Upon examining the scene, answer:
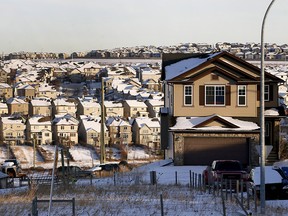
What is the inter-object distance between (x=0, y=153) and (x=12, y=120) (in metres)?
24.0

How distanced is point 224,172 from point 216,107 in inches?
533

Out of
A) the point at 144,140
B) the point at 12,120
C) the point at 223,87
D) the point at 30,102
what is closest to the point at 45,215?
A: the point at 223,87

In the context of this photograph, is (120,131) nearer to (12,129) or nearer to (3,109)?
(12,129)

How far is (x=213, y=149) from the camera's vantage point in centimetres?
3934

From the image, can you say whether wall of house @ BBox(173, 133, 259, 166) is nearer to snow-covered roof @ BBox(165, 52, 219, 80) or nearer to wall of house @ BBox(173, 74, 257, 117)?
wall of house @ BBox(173, 74, 257, 117)

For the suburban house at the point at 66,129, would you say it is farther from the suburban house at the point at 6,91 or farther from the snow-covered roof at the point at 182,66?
the snow-covered roof at the point at 182,66

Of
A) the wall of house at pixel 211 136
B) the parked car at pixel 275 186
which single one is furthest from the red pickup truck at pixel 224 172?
the wall of house at pixel 211 136

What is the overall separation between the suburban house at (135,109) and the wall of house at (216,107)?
316ft

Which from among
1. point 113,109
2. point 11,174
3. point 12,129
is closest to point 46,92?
point 113,109

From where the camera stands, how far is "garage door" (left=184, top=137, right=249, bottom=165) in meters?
39.2

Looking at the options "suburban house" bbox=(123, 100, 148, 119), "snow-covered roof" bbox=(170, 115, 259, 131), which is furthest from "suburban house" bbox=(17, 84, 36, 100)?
"snow-covered roof" bbox=(170, 115, 259, 131)

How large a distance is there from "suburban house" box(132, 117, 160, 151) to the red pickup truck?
80903 millimetres

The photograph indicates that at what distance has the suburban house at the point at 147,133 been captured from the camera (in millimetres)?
111588

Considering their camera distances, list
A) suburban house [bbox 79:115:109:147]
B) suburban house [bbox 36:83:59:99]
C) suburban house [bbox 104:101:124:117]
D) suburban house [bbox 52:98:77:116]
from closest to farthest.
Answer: suburban house [bbox 79:115:109:147] → suburban house [bbox 104:101:124:117] → suburban house [bbox 52:98:77:116] → suburban house [bbox 36:83:59:99]
